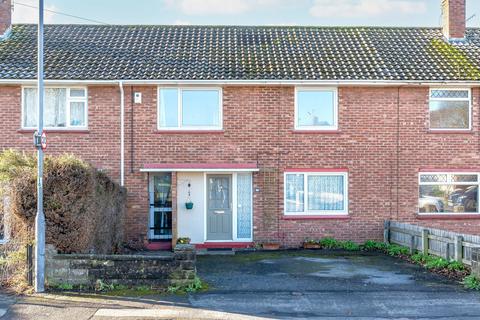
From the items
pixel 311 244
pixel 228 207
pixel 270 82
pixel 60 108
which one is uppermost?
pixel 270 82

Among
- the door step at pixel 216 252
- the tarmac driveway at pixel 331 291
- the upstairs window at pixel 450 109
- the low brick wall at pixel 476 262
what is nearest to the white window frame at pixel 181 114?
the door step at pixel 216 252

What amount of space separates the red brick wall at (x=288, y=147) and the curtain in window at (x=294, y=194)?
26 centimetres

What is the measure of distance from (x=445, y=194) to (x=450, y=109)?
103 inches

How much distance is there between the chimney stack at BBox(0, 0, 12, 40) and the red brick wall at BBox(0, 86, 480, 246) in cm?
341

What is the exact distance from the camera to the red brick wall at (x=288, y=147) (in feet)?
56.5

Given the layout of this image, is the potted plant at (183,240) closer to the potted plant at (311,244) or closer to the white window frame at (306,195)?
the white window frame at (306,195)

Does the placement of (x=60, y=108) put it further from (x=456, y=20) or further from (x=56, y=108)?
(x=456, y=20)

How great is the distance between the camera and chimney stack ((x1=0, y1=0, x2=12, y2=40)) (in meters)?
19.5

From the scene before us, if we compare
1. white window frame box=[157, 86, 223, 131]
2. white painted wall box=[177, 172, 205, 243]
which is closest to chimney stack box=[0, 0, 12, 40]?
white window frame box=[157, 86, 223, 131]

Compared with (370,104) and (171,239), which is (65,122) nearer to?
(171,239)

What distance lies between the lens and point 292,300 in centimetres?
994

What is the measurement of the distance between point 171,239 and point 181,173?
199cm

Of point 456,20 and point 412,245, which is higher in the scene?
point 456,20

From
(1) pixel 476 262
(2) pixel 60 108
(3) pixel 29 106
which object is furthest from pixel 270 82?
(1) pixel 476 262
